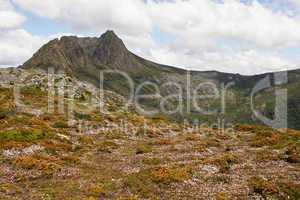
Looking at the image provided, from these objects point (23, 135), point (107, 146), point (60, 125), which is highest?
point (60, 125)

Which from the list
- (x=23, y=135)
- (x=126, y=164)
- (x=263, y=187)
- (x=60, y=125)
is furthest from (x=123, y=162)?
Answer: (x=60, y=125)

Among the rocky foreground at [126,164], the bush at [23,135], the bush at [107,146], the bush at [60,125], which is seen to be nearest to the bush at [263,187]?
the rocky foreground at [126,164]

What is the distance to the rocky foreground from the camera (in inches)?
998

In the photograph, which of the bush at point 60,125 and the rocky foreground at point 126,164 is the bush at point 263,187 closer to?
the rocky foreground at point 126,164

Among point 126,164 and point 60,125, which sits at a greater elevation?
point 60,125

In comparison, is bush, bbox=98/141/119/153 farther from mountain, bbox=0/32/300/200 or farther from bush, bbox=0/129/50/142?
bush, bbox=0/129/50/142

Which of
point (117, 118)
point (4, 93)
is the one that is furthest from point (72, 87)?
point (117, 118)

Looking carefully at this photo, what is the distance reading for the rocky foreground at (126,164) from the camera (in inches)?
998

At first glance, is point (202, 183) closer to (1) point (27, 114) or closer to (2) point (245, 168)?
(2) point (245, 168)

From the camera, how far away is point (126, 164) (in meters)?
35.2

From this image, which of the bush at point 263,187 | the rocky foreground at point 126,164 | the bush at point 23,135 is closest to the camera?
the bush at point 263,187

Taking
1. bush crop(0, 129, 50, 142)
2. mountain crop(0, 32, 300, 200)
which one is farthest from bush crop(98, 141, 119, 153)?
bush crop(0, 129, 50, 142)

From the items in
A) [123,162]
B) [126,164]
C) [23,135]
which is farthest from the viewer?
[23,135]

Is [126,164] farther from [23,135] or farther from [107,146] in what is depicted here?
[23,135]
